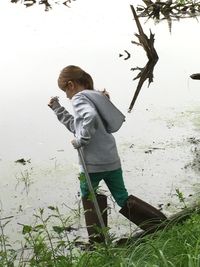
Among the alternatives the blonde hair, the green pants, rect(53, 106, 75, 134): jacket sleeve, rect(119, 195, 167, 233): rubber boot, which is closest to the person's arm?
rect(53, 106, 75, 134): jacket sleeve

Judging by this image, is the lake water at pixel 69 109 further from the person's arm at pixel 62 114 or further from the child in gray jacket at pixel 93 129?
the person's arm at pixel 62 114

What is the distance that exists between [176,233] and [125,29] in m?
9.31

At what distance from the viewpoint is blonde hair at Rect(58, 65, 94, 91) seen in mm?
3502

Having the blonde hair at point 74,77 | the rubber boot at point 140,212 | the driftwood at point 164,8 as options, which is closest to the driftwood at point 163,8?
the driftwood at point 164,8

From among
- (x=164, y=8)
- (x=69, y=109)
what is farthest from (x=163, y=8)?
(x=69, y=109)

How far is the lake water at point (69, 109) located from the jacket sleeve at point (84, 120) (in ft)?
3.44

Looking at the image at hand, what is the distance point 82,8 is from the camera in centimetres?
1434

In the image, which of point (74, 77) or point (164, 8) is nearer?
point (74, 77)

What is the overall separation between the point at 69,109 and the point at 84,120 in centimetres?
360

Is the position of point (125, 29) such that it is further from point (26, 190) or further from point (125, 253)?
point (125, 253)

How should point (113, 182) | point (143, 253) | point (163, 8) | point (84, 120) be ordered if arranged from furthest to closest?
point (163, 8) → point (113, 182) → point (84, 120) → point (143, 253)

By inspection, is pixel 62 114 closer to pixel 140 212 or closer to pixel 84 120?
pixel 84 120

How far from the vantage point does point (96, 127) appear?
136 inches

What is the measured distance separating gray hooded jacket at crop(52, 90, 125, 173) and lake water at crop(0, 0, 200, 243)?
82 cm
